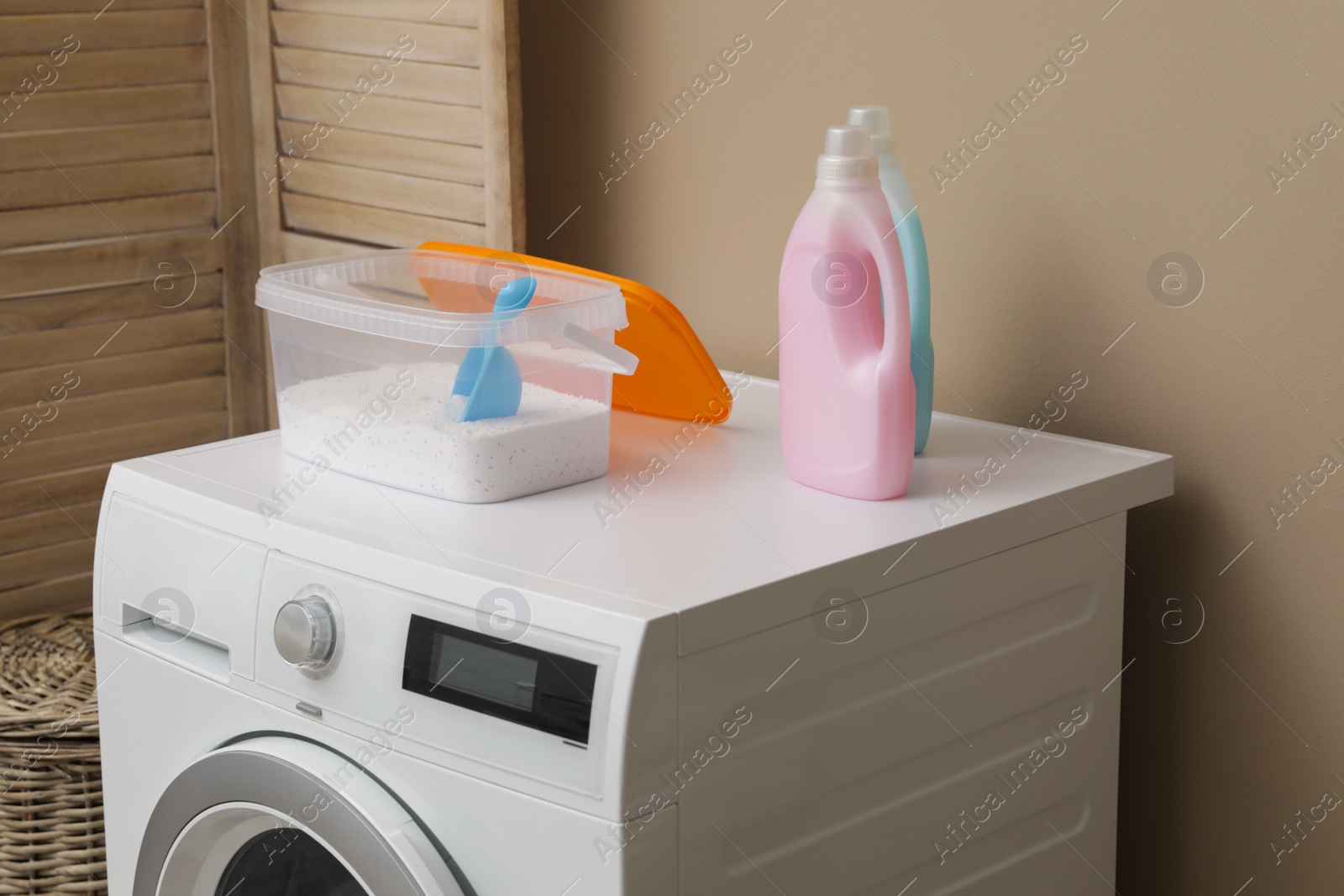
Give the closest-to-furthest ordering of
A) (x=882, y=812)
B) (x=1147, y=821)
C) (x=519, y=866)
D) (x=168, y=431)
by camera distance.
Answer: (x=519, y=866), (x=882, y=812), (x=1147, y=821), (x=168, y=431)

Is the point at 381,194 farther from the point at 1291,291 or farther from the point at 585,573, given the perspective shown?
the point at 1291,291

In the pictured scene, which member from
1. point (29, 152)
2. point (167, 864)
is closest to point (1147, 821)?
point (167, 864)

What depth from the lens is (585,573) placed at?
2.95 ft

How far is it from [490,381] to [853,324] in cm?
30

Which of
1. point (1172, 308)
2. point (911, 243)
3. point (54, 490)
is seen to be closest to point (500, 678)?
point (911, 243)

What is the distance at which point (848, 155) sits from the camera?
1.03 m

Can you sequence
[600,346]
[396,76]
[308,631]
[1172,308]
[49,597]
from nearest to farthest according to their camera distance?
[308,631], [600,346], [1172,308], [396,76], [49,597]

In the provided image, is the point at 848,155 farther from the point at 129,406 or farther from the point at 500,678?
the point at 129,406

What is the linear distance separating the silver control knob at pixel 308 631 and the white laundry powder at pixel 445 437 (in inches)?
5.5

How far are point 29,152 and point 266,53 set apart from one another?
0.35 metres

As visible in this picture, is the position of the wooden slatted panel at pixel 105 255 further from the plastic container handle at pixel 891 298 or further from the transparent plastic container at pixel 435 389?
the plastic container handle at pixel 891 298

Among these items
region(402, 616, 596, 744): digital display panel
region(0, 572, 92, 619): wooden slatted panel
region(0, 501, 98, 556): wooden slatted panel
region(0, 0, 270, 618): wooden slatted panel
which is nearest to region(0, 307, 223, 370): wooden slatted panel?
region(0, 0, 270, 618): wooden slatted panel

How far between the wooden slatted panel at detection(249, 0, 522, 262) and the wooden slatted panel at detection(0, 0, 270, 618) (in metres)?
0.10

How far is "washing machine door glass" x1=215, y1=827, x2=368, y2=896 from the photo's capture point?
1055 millimetres
